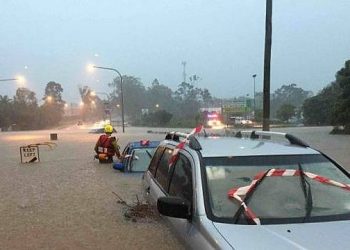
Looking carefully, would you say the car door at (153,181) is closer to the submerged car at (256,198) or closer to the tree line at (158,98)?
the submerged car at (256,198)

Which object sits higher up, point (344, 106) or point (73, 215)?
point (344, 106)

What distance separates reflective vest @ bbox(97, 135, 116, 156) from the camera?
16973 mm

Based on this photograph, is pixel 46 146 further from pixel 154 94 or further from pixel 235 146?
pixel 154 94

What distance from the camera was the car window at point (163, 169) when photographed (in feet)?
17.1

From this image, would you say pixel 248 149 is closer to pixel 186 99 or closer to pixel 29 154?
pixel 29 154

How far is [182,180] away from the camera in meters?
4.50

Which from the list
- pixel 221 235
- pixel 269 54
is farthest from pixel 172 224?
pixel 269 54

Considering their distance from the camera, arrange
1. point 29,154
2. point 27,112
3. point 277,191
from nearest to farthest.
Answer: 1. point 277,191
2. point 29,154
3. point 27,112

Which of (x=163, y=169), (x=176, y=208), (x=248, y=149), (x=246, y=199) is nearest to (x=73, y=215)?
(x=163, y=169)

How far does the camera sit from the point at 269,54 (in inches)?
555

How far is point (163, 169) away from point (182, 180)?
1016 mm

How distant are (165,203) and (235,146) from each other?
102cm

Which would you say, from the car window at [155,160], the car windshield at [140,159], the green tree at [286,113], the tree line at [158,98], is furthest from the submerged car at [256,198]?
the tree line at [158,98]

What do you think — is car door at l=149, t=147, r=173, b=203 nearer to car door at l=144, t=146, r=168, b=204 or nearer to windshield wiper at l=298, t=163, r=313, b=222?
car door at l=144, t=146, r=168, b=204
